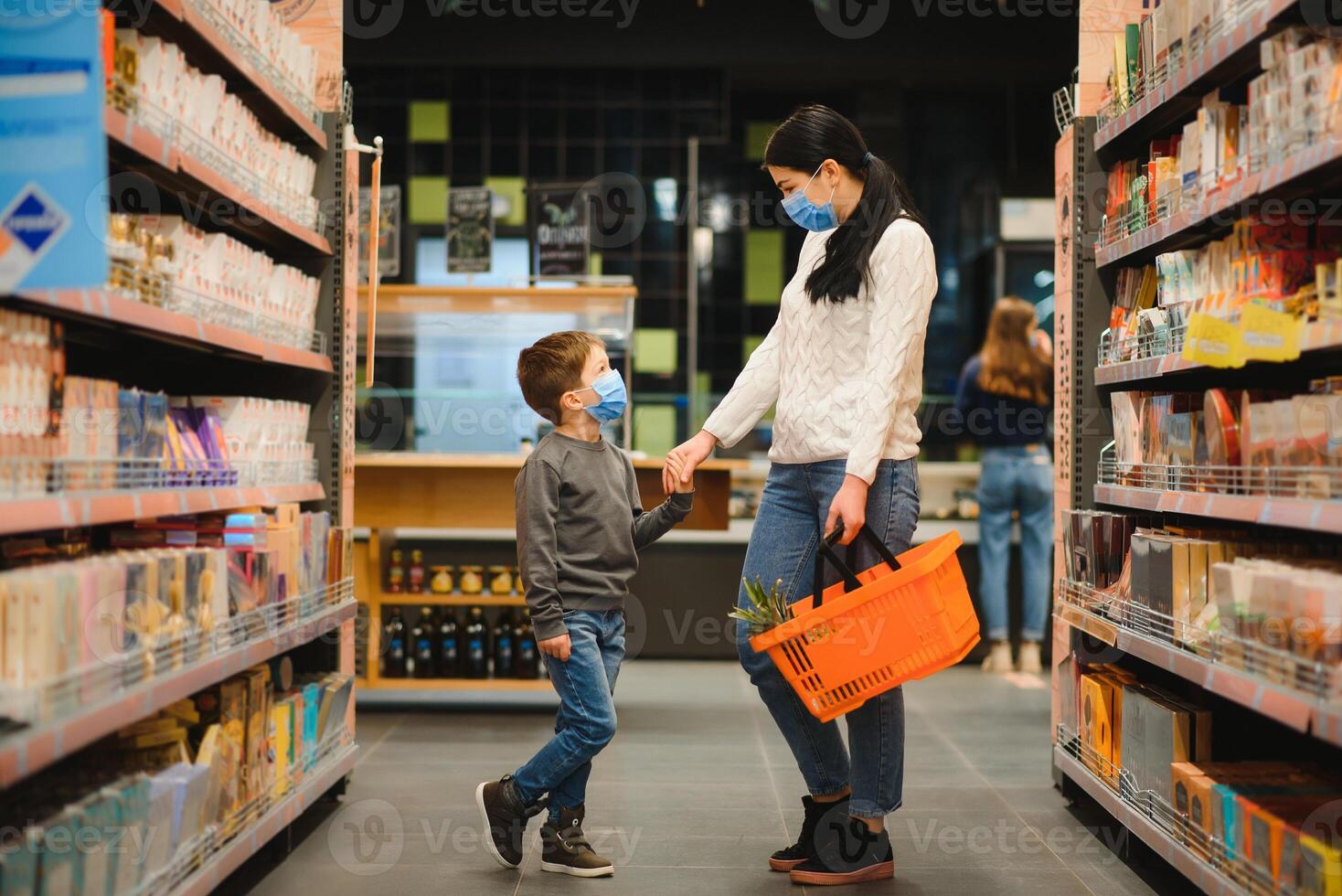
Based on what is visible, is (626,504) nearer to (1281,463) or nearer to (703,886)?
(703,886)

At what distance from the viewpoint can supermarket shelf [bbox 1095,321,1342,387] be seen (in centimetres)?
221

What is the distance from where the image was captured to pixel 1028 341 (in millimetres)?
6387

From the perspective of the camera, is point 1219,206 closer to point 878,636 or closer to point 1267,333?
point 1267,333

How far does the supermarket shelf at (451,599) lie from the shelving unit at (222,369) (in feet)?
4.55

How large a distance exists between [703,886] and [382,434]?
5.17 m

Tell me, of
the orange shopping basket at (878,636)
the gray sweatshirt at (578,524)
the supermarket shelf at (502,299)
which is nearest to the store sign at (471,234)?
the supermarket shelf at (502,299)

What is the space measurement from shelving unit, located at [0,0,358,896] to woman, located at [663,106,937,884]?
1089 mm

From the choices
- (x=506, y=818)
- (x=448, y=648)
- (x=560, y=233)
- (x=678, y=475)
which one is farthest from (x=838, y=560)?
(x=560, y=233)

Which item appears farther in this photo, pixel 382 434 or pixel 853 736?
pixel 382 434

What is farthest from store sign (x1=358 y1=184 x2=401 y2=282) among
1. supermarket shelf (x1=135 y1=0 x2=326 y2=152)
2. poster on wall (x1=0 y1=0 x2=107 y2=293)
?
poster on wall (x1=0 y1=0 x2=107 y2=293)

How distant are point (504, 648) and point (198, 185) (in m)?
2.92

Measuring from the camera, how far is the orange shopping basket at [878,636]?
264cm

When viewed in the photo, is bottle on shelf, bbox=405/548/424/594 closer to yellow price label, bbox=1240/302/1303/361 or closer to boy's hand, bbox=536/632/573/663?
boy's hand, bbox=536/632/573/663

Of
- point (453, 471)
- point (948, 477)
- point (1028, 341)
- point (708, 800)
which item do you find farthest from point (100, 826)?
point (948, 477)
